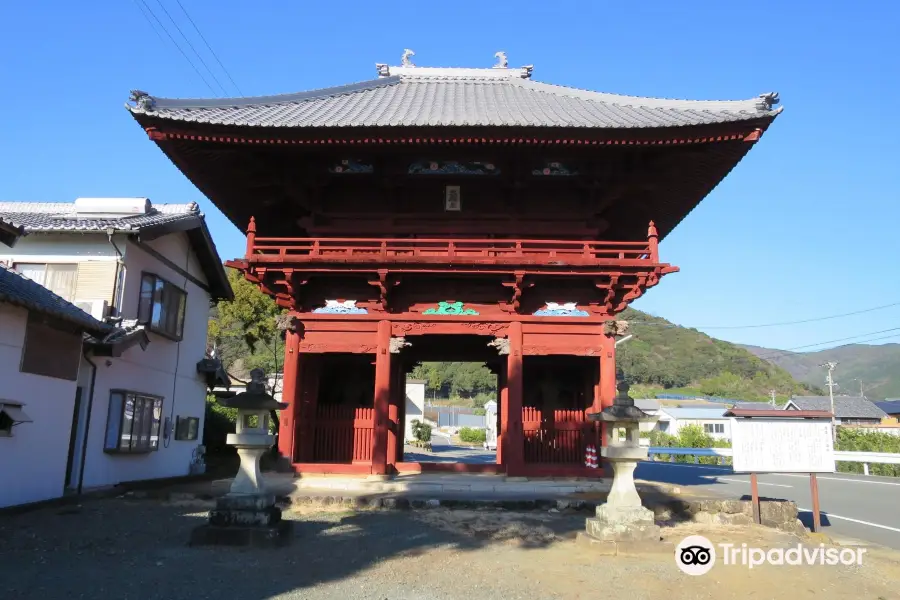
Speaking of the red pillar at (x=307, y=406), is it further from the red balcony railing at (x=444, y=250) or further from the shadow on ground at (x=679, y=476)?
the shadow on ground at (x=679, y=476)

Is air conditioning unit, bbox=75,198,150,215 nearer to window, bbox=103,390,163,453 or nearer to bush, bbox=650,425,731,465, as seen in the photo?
window, bbox=103,390,163,453

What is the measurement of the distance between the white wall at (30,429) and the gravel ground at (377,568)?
1919 mm

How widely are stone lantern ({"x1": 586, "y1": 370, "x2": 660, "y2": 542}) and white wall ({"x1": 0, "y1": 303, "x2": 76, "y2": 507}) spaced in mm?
10193

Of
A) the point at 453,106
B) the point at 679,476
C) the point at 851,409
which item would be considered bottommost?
the point at 679,476

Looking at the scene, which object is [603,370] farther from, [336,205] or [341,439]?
[336,205]

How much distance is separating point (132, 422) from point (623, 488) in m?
12.8

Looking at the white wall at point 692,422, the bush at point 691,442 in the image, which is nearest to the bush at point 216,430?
the bush at point 691,442

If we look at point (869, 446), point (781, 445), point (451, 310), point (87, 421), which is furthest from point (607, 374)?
point (869, 446)

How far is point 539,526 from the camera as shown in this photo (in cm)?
985

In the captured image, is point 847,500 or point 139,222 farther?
point 847,500

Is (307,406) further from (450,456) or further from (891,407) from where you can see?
(891,407)

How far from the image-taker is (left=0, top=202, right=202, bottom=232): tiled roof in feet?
48.5

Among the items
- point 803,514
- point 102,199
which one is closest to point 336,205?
point 102,199

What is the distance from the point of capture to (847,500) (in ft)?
56.5
